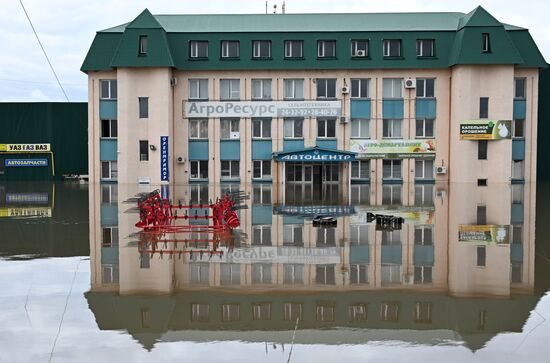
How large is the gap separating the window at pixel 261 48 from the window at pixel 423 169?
1140cm

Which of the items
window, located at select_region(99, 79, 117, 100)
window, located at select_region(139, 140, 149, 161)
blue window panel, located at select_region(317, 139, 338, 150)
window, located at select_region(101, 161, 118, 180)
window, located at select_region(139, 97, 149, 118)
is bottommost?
window, located at select_region(101, 161, 118, 180)

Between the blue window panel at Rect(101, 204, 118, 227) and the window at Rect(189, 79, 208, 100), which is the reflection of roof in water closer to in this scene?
the blue window panel at Rect(101, 204, 118, 227)

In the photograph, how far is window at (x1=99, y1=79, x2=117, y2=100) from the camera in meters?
37.6

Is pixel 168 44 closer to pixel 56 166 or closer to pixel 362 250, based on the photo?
pixel 56 166

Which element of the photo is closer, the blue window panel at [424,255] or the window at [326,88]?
the blue window panel at [424,255]

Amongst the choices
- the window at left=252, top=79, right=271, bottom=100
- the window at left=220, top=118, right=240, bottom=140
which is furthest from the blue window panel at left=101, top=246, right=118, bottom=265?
the window at left=252, top=79, right=271, bottom=100

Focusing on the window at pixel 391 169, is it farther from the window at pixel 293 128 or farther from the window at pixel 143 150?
the window at pixel 143 150

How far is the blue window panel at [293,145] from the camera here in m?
37.2

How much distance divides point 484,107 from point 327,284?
98.1ft

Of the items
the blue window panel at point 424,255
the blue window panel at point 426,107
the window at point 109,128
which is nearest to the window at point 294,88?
the blue window panel at point 426,107

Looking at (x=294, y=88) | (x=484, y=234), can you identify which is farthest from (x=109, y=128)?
(x=484, y=234)

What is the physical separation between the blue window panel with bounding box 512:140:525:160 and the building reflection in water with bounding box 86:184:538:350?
930 inches

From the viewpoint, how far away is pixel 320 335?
253 inches

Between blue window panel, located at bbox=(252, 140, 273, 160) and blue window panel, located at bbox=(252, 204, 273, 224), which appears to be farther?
blue window panel, located at bbox=(252, 140, 273, 160)
